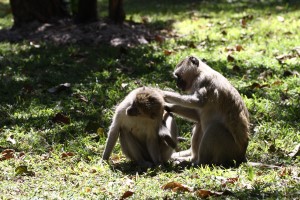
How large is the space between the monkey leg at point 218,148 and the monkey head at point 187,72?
2.50ft

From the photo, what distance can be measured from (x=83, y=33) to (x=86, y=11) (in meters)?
0.68

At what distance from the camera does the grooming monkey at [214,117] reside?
6.79 m

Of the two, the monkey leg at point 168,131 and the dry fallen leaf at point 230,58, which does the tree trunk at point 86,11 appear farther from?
the monkey leg at point 168,131

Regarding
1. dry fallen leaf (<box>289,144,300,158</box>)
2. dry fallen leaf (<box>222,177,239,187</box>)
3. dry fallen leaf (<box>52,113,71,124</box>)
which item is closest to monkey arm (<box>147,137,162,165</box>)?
dry fallen leaf (<box>222,177,239,187</box>)

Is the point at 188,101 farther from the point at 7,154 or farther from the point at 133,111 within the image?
the point at 7,154

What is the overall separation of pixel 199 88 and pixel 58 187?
197 centimetres

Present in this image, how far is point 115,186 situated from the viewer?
20.4 ft

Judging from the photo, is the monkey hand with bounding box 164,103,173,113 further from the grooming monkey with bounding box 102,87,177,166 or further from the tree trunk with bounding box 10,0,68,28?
the tree trunk with bounding box 10,0,68,28

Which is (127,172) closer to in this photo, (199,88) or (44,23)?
(199,88)

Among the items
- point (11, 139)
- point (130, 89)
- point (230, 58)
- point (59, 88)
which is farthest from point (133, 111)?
point (230, 58)

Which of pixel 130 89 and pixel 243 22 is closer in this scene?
pixel 130 89

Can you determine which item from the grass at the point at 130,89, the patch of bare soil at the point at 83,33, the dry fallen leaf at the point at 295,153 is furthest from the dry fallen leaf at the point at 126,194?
the patch of bare soil at the point at 83,33

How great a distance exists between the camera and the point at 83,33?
41.7 ft

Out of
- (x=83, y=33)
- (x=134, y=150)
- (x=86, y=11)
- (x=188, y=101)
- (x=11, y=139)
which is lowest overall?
(x=11, y=139)
